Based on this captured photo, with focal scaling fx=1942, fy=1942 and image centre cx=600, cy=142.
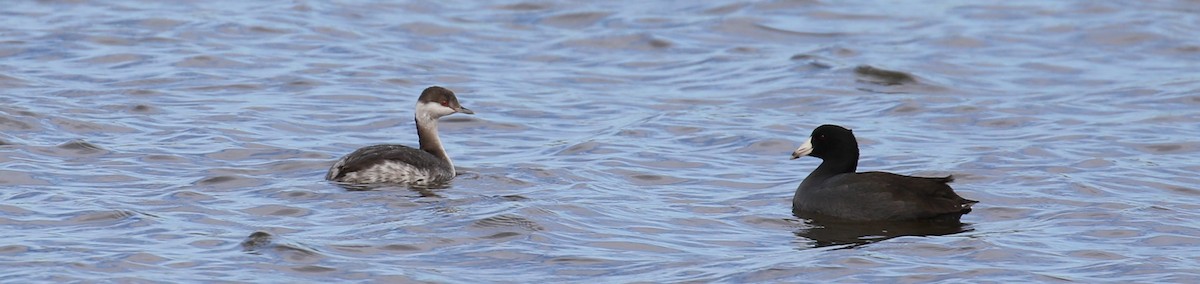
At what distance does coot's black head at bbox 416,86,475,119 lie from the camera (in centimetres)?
1495

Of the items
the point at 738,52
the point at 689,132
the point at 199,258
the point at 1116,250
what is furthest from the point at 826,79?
the point at 199,258

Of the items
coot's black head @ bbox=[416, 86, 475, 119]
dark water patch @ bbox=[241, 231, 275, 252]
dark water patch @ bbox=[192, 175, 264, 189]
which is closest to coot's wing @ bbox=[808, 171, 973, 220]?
coot's black head @ bbox=[416, 86, 475, 119]

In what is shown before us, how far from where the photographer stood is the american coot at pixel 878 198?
A: 12430mm

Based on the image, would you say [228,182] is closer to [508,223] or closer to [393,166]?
[393,166]

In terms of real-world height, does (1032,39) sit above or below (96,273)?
below

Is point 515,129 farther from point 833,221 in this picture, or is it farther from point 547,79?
point 833,221

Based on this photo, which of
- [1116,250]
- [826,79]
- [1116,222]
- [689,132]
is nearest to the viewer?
[1116,250]

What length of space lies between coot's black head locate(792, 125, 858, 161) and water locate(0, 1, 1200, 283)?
0.58 m

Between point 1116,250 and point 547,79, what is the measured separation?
31.0ft

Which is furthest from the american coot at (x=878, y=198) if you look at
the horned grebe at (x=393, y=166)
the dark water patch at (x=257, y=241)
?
the dark water patch at (x=257, y=241)

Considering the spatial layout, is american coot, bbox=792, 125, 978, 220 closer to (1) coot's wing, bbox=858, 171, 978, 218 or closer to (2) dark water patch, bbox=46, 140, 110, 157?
(1) coot's wing, bbox=858, 171, 978, 218

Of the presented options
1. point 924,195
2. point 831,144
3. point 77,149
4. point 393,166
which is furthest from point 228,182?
point 924,195

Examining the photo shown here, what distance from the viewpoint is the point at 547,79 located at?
20.1 m

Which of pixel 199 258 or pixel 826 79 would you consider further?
pixel 826 79
